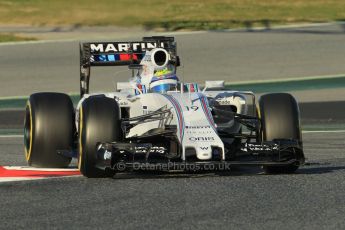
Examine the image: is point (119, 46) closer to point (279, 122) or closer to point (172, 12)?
point (279, 122)

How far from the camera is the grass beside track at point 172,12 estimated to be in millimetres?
29203

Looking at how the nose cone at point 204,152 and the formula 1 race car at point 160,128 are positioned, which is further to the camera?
the formula 1 race car at point 160,128

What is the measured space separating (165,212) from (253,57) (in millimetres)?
16321

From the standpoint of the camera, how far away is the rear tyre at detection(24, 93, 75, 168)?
11.8m

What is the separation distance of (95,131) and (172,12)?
792 inches

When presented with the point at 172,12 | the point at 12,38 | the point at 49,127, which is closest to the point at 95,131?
the point at 49,127

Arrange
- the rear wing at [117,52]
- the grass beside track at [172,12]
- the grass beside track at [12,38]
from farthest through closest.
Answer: the grass beside track at [172,12], the grass beside track at [12,38], the rear wing at [117,52]

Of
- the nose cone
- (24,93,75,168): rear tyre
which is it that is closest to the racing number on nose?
the nose cone

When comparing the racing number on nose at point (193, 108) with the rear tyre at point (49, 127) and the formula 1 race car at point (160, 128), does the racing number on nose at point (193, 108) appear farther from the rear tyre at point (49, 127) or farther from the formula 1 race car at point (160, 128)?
the rear tyre at point (49, 127)

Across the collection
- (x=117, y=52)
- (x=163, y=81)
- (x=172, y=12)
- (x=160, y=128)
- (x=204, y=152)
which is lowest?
(x=204, y=152)

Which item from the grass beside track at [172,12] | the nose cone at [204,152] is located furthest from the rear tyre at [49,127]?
the grass beside track at [172,12]

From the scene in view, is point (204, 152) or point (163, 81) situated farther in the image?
point (163, 81)

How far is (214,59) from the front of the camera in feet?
81.4

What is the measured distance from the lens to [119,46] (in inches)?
526
